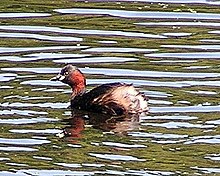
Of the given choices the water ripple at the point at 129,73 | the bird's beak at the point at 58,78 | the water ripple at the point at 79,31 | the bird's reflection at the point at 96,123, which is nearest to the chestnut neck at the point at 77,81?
the bird's beak at the point at 58,78

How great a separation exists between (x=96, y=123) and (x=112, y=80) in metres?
1.70

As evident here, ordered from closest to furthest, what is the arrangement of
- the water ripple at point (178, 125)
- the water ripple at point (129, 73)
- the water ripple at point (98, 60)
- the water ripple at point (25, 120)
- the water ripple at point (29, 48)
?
the water ripple at point (178, 125), the water ripple at point (25, 120), the water ripple at point (129, 73), the water ripple at point (98, 60), the water ripple at point (29, 48)

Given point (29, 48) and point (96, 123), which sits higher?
point (29, 48)

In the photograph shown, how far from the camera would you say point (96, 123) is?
1390cm

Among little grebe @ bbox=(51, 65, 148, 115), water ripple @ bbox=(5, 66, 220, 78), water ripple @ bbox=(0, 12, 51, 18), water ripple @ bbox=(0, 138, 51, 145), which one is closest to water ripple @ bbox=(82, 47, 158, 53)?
water ripple @ bbox=(5, 66, 220, 78)

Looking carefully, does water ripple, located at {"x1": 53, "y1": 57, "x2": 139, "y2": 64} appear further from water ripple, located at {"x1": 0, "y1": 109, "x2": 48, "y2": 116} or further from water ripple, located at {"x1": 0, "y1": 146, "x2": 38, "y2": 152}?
water ripple, located at {"x1": 0, "y1": 146, "x2": 38, "y2": 152}

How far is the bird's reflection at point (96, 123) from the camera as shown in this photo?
1322 cm

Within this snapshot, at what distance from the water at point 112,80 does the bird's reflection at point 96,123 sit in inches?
0.5

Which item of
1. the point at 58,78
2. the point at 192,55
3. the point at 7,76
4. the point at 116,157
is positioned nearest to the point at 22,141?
the point at 116,157

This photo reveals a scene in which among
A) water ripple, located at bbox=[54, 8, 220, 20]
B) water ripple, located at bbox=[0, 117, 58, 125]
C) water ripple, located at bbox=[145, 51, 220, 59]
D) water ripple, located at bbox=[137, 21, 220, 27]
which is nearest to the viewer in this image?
water ripple, located at bbox=[0, 117, 58, 125]

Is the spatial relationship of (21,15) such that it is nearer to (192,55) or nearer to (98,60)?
(98,60)

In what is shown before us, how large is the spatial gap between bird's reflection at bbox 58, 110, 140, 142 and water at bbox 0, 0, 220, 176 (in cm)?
1

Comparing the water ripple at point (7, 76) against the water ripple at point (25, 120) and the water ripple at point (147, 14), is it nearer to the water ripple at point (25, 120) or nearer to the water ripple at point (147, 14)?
the water ripple at point (25, 120)

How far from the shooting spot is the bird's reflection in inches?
520
